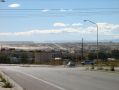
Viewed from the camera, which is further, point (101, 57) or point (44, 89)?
point (101, 57)

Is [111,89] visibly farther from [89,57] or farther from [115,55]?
[115,55]

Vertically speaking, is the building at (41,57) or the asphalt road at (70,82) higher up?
the asphalt road at (70,82)

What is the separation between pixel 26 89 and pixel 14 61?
113386 millimetres

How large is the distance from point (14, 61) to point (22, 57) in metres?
14.3

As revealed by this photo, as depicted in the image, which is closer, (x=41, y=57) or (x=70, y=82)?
(x=70, y=82)

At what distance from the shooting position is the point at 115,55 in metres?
169

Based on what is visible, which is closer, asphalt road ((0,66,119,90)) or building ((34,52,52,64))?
asphalt road ((0,66,119,90))

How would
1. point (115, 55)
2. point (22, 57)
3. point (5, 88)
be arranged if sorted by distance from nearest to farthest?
point (5, 88), point (22, 57), point (115, 55)

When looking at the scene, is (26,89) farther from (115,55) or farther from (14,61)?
(115,55)

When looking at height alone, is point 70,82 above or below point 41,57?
above

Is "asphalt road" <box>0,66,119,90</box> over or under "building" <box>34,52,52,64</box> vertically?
over

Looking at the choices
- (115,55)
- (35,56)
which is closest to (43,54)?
(35,56)

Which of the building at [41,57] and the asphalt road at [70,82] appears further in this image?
the building at [41,57]

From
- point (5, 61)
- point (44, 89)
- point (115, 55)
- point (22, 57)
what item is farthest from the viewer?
point (115, 55)
